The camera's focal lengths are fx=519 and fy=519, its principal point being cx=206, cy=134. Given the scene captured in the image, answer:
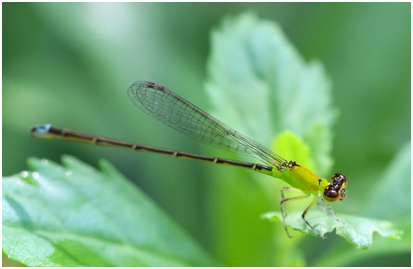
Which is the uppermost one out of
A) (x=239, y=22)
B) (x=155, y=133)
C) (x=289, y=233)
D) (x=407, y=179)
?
(x=239, y=22)

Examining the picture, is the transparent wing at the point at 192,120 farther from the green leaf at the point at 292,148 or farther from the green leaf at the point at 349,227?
the green leaf at the point at 349,227

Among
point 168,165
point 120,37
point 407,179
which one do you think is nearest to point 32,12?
point 120,37

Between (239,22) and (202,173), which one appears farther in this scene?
(202,173)

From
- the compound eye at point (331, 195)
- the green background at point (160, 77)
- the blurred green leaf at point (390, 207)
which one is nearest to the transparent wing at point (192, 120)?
the compound eye at point (331, 195)

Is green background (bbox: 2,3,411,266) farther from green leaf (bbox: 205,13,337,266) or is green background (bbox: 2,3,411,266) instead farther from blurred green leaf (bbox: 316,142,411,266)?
blurred green leaf (bbox: 316,142,411,266)

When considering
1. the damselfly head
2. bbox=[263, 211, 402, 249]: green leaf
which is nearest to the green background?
the damselfly head

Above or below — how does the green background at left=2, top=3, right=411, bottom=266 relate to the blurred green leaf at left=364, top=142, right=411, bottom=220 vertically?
above

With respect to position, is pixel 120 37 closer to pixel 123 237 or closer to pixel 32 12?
pixel 32 12
